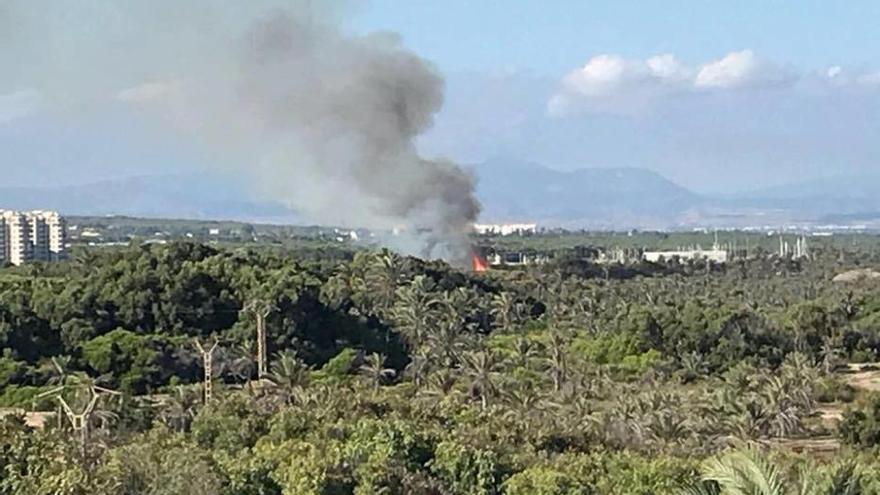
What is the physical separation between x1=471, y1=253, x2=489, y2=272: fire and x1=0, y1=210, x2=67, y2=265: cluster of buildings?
2038 inches

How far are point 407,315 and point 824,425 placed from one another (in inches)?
878

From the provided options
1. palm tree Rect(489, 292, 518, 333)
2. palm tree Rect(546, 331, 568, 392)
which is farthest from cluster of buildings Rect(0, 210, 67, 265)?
palm tree Rect(546, 331, 568, 392)

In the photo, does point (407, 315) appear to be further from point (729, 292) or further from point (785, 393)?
point (729, 292)

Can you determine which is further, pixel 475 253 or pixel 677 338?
pixel 475 253

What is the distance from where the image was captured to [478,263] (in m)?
114

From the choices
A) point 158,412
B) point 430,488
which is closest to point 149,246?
point 158,412

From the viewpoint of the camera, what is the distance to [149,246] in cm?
7500

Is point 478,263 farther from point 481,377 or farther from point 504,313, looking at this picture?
point 481,377

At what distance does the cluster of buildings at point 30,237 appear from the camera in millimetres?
151750

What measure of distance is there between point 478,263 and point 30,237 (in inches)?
2383

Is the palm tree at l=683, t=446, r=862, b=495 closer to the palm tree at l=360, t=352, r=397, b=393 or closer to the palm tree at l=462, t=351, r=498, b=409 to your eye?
the palm tree at l=462, t=351, r=498, b=409

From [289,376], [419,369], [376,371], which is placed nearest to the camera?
[289,376]

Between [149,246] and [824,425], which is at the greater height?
[149,246]

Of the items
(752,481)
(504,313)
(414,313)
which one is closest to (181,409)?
(414,313)
